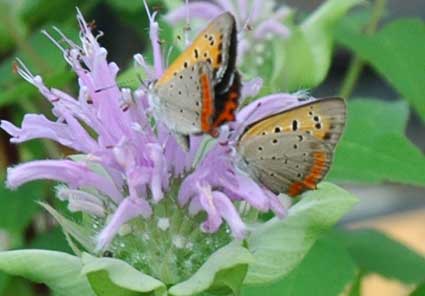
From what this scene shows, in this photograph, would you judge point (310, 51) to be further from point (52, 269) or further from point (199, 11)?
point (52, 269)

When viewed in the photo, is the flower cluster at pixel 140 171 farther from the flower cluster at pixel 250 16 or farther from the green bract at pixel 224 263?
the flower cluster at pixel 250 16

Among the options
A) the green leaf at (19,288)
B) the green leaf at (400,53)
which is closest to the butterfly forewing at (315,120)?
the green leaf at (400,53)

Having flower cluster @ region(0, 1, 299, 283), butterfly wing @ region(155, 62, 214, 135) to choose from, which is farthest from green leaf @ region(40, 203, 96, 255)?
butterfly wing @ region(155, 62, 214, 135)

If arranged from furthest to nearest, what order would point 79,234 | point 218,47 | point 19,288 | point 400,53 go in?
point 19,288
point 400,53
point 79,234
point 218,47

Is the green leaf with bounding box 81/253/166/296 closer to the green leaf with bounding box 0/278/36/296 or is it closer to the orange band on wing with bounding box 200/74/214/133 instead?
the orange band on wing with bounding box 200/74/214/133

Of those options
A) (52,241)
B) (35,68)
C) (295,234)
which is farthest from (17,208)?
(295,234)

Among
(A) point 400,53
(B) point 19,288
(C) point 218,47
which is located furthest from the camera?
(B) point 19,288
